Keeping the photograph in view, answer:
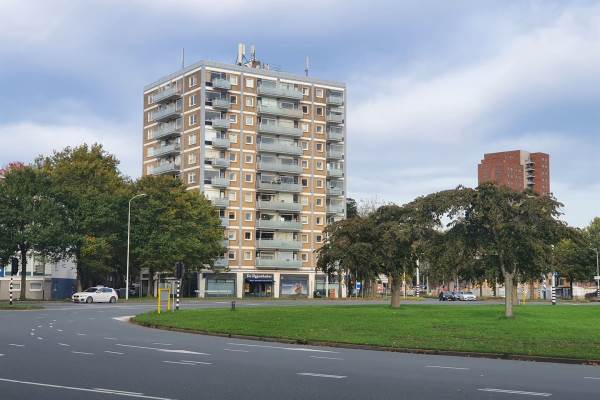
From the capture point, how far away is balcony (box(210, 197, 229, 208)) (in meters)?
105

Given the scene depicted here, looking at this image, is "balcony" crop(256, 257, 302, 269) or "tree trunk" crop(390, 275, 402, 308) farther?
"balcony" crop(256, 257, 302, 269)

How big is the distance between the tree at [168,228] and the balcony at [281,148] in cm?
2246

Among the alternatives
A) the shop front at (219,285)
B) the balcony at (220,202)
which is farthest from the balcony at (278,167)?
the shop front at (219,285)

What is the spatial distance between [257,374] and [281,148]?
317 ft

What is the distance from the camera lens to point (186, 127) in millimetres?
108688

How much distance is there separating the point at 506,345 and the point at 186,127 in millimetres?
90764

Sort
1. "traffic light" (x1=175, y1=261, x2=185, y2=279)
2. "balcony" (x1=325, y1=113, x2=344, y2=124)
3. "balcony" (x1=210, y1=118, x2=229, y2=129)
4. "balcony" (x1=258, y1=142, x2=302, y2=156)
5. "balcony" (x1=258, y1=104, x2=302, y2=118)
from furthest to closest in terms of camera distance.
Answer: "balcony" (x1=325, y1=113, x2=344, y2=124) < "balcony" (x1=258, y1=104, x2=302, y2=118) < "balcony" (x1=258, y1=142, x2=302, y2=156) < "balcony" (x1=210, y1=118, x2=229, y2=129) < "traffic light" (x1=175, y1=261, x2=185, y2=279)

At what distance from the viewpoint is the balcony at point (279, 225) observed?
108125mm

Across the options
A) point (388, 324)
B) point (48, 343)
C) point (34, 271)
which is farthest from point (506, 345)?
point (34, 271)

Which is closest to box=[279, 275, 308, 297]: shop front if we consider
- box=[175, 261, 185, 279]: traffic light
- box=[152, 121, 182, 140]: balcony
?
box=[152, 121, 182, 140]: balcony

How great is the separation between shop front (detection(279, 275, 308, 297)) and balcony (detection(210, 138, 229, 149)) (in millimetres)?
20116

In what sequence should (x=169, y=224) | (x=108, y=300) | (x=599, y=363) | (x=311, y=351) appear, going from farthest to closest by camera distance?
(x=169, y=224) < (x=108, y=300) < (x=311, y=351) < (x=599, y=363)

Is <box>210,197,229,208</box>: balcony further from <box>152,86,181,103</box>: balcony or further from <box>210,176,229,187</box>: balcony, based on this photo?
<box>152,86,181,103</box>: balcony

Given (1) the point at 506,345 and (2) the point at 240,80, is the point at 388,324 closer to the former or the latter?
(1) the point at 506,345
